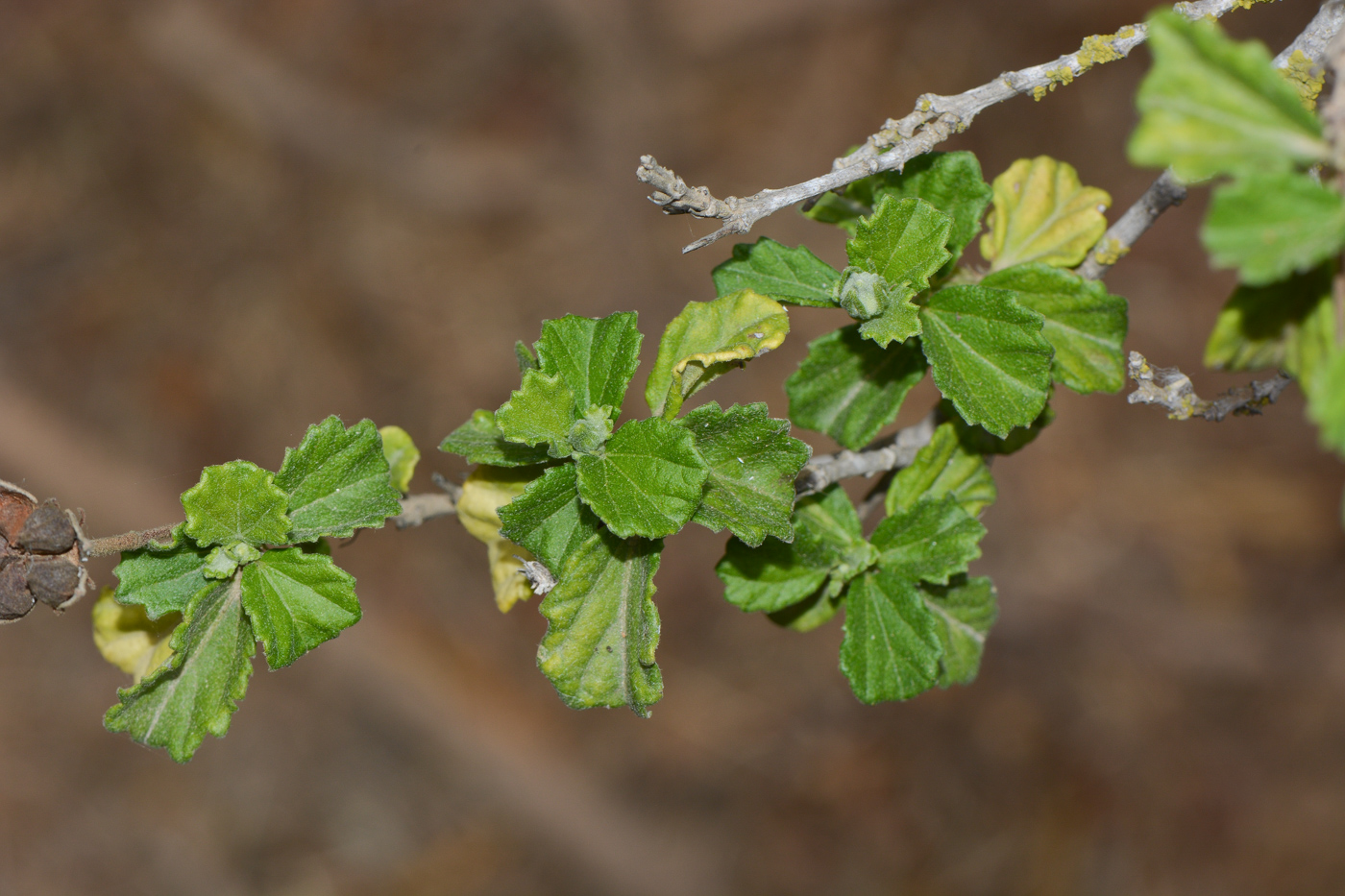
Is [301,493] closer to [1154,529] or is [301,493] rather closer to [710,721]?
[710,721]

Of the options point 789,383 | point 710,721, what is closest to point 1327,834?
point 710,721

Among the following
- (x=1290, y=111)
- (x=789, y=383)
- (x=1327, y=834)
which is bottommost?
(x=1327, y=834)

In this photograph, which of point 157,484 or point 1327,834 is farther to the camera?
point 157,484

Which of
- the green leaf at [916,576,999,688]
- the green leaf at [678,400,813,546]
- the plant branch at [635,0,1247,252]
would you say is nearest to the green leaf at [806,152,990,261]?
the plant branch at [635,0,1247,252]

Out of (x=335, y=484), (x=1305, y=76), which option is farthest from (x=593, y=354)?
(x=1305, y=76)

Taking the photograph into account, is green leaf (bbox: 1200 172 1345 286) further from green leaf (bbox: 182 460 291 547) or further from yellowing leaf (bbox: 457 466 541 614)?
green leaf (bbox: 182 460 291 547)
